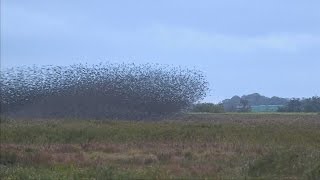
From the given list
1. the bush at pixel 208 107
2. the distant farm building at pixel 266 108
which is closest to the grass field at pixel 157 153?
the bush at pixel 208 107

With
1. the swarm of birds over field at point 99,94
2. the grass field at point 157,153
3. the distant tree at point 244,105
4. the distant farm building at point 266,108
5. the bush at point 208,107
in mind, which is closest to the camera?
the grass field at point 157,153

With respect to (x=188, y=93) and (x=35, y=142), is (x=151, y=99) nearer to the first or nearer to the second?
(x=188, y=93)

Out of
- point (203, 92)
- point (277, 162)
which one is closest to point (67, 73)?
point (203, 92)

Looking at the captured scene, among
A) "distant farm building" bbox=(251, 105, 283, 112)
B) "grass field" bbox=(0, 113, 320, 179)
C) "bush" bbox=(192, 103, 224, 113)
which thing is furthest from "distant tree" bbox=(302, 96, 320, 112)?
"grass field" bbox=(0, 113, 320, 179)

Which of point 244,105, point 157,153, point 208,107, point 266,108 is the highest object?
point 244,105

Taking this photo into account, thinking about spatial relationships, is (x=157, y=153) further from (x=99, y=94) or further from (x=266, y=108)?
(x=266, y=108)

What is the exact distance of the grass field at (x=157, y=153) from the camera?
41.2 feet

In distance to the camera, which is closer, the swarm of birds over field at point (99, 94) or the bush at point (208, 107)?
the swarm of birds over field at point (99, 94)

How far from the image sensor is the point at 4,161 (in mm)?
16641

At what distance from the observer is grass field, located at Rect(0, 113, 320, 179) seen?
12547 millimetres

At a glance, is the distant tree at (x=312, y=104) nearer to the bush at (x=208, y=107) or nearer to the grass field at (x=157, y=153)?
the bush at (x=208, y=107)

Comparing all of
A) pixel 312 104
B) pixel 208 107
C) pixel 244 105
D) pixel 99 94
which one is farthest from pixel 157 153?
pixel 244 105

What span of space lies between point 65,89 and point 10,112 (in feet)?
16.3

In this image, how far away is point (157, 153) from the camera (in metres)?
18.6
